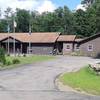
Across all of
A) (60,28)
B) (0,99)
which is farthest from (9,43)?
(0,99)

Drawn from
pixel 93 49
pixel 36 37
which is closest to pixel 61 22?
pixel 36 37

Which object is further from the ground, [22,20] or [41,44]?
[22,20]

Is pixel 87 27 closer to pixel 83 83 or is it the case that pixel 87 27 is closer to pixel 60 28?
pixel 60 28

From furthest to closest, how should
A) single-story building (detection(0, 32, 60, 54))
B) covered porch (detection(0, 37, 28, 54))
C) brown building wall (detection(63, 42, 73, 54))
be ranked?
1. covered porch (detection(0, 37, 28, 54))
2. single-story building (detection(0, 32, 60, 54))
3. brown building wall (detection(63, 42, 73, 54))

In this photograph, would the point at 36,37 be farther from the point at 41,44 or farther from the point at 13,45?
the point at 13,45

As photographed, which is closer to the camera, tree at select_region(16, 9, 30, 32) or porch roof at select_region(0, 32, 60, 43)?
porch roof at select_region(0, 32, 60, 43)

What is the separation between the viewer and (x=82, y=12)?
10862 cm

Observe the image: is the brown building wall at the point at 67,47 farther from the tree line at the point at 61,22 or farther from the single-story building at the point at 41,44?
the tree line at the point at 61,22

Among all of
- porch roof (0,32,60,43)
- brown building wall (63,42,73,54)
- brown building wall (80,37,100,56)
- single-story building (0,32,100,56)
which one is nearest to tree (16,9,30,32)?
porch roof (0,32,60,43)

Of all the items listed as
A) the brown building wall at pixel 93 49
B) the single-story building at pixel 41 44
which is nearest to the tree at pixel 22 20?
the single-story building at pixel 41 44

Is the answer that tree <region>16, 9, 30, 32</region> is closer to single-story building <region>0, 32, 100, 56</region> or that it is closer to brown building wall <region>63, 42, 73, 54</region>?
single-story building <region>0, 32, 100, 56</region>

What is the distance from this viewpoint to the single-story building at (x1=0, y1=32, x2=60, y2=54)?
80.6 metres

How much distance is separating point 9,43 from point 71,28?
3602 cm

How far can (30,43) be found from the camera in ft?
267
